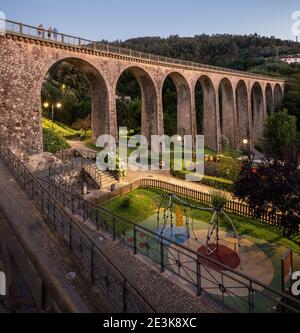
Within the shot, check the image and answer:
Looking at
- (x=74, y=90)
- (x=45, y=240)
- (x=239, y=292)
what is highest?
(x=74, y=90)

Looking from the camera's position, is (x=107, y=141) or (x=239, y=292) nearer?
(x=239, y=292)

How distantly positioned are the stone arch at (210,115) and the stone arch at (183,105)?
452cm

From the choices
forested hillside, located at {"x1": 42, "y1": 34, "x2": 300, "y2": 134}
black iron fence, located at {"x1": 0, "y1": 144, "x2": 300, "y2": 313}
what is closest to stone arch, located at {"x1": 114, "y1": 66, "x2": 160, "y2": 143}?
forested hillside, located at {"x1": 42, "y1": 34, "x2": 300, "y2": 134}

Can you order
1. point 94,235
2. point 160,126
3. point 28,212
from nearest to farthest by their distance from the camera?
point 28,212 < point 94,235 < point 160,126

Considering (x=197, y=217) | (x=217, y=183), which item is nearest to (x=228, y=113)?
(x=217, y=183)

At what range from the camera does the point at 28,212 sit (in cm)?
755

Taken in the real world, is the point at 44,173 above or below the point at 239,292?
above

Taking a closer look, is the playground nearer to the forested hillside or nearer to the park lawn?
the park lawn

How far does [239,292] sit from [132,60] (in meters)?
23.6

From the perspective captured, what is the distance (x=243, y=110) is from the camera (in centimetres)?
5009

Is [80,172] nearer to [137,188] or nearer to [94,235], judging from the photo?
[137,188]

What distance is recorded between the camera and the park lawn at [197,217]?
50.2 ft
